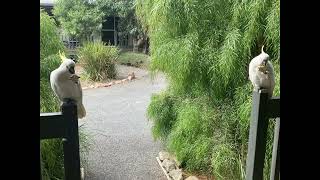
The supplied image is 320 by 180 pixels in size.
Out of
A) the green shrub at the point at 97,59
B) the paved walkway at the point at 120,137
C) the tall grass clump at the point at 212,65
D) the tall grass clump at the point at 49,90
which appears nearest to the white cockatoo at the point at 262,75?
the tall grass clump at the point at 212,65

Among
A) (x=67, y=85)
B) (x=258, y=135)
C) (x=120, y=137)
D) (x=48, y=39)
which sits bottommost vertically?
(x=120, y=137)

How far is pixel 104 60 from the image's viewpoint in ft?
17.7

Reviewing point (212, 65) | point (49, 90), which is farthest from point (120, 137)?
point (212, 65)

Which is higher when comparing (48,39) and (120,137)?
(48,39)

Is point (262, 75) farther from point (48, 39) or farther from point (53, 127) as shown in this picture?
point (48, 39)

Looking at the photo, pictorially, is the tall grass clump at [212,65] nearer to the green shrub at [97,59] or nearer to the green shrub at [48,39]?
the green shrub at [48,39]

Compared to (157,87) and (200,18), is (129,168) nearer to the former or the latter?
(200,18)

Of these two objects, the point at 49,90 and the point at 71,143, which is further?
the point at 49,90

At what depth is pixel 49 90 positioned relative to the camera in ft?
7.51

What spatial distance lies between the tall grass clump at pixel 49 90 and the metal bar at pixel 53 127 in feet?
3.61

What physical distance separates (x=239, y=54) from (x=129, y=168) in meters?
1.19

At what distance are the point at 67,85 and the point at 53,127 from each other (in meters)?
0.14
